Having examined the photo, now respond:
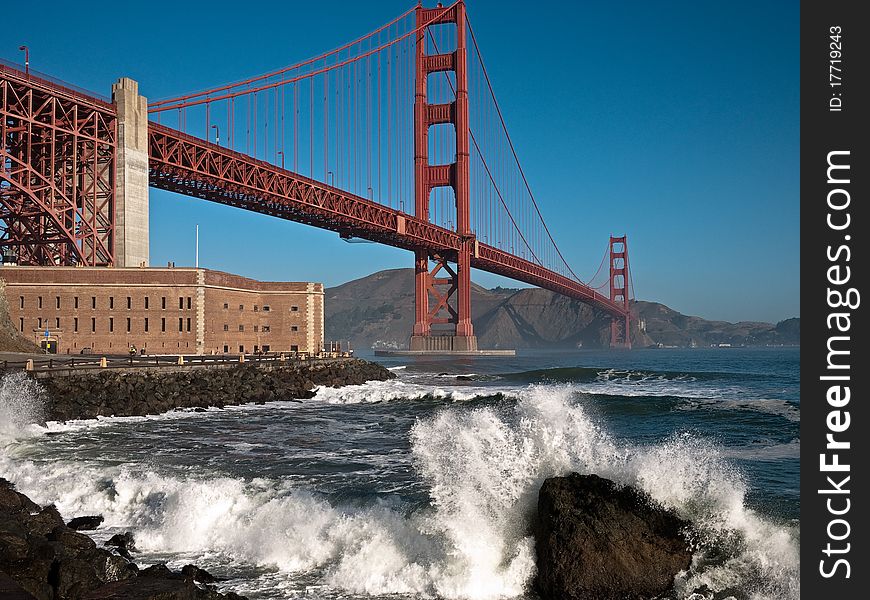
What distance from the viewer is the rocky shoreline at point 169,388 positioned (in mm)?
19281

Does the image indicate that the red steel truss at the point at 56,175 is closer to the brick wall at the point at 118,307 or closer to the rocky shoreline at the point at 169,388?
the brick wall at the point at 118,307

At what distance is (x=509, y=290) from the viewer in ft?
633

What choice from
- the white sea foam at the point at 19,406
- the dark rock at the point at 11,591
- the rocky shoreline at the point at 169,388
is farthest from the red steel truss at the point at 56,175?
the dark rock at the point at 11,591

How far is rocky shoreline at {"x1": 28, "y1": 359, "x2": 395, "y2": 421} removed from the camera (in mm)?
19281

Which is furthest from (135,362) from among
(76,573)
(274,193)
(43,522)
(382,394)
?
(274,193)

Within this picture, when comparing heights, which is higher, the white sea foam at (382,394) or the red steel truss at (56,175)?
→ the red steel truss at (56,175)

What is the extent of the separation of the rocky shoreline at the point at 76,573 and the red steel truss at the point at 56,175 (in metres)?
29.6

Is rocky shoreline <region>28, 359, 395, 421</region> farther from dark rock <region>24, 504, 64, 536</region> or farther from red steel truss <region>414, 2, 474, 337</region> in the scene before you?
red steel truss <region>414, 2, 474, 337</region>

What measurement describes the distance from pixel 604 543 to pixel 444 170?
2527 inches

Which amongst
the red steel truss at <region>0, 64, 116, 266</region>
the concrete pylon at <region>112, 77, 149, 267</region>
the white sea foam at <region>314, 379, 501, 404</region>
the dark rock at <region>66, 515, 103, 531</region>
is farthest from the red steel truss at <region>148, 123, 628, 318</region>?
the dark rock at <region>66, 515, 103, 531</region>

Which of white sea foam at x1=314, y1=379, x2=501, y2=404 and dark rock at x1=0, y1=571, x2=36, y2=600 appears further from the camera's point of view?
white sea foam at x1=314, y1=379, x2=501, y2=404

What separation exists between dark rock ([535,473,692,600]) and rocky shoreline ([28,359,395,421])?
578 inches
